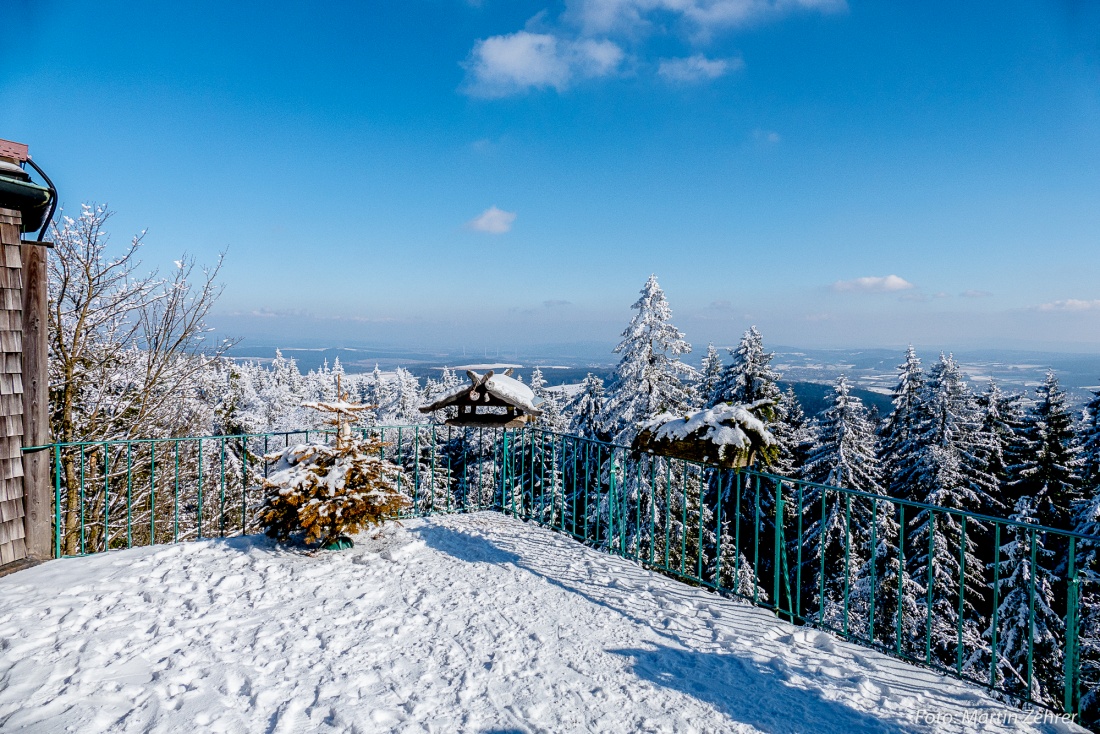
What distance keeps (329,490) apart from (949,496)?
1725cm

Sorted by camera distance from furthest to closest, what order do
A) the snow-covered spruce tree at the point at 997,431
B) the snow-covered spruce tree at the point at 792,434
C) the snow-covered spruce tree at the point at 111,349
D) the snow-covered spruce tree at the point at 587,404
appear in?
the snow-covered spruce tree at the point at 587,404 → the snow-covered spruce tree at the point at 792,434 → the snow-covered spruce tree at the point at 997,431 → the snow-covered spruce tree at the point at 111,349

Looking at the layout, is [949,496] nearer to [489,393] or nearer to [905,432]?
[905,432]

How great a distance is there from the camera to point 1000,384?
66.1ft

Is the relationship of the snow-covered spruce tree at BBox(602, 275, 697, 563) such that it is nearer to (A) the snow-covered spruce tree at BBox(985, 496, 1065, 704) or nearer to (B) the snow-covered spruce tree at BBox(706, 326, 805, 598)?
(B) the snow-covered spruce tree at BBox(706, 326, 805, 598)

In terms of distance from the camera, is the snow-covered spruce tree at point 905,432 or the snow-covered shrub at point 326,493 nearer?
the snow-covered shrub at point 326,493

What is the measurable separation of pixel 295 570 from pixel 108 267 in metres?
8.32

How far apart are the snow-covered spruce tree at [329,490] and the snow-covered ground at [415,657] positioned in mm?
298

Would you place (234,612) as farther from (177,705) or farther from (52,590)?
(52,590)

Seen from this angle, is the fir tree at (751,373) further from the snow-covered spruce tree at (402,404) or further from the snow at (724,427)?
the snow-covered spruce tree at (402,404)

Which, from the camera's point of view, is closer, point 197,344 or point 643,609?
point 643,609

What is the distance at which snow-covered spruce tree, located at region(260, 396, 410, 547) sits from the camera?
15.0 feet

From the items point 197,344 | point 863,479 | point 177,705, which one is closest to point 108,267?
point 197,344

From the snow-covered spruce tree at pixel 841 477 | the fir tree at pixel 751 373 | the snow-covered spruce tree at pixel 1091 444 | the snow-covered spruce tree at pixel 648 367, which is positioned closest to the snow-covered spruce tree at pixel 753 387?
the fir tree at pixel 751 373

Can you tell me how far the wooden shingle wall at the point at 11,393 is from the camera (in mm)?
4195
